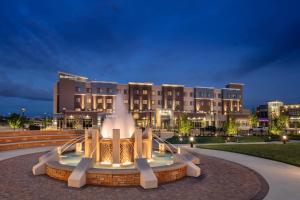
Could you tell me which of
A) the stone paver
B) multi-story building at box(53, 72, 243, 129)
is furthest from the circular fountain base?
multi-story building at box(53, 72, 243, 129)

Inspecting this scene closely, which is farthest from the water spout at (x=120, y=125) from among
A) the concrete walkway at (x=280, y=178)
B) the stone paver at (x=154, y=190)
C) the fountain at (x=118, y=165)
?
the concrete walkway at (x=280, y=178)

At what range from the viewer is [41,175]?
12242 mm

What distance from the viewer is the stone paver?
900cm

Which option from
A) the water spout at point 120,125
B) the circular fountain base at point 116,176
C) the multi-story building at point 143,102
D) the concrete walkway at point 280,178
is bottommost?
the concrete walkway at point 280,178

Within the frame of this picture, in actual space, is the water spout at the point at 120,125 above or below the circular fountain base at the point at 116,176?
above

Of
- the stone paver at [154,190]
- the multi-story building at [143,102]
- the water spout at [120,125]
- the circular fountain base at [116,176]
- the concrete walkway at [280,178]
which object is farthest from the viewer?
the multi-story building at [143,102]

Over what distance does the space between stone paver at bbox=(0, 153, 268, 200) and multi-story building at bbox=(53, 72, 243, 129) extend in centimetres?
5125

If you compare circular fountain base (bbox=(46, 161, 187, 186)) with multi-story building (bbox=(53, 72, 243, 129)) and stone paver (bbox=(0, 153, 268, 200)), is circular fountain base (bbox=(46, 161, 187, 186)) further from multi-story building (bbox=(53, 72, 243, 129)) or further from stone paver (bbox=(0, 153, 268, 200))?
multi-story building (bbox=(53, 72, 243, 129))

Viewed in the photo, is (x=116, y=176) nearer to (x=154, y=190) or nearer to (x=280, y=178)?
(x=154, y=190)

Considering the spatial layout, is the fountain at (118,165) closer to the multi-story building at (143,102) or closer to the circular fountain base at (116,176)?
the circular fountain base at (116,176)

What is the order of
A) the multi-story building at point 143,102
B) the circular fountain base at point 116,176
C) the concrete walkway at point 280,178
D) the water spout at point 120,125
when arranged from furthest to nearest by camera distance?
the multi-story building at point 143,102, the water spout at point 120,125, the circular fountain base at point 116,176, the concrete walkway at point 280,178

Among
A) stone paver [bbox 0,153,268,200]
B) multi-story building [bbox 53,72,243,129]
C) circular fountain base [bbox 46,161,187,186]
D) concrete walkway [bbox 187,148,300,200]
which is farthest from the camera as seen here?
multi-story building [bbox 53,72,243,129]

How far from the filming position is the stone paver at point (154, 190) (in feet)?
29.5

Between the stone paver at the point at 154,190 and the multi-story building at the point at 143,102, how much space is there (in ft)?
168
